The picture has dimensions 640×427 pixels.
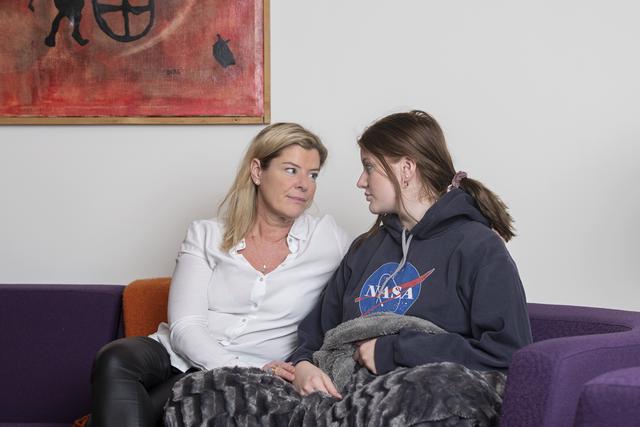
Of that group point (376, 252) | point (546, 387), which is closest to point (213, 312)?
point (376, 252)

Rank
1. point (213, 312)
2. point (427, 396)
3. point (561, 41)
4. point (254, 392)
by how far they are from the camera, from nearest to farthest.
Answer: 1. point (427, 396)
2. point (254, 392)
3. point (213, 312)
4. point (561, 41)

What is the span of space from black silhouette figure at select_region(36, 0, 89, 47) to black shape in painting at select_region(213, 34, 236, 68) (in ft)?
1.47

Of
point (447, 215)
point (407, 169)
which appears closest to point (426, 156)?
point (407, 169)

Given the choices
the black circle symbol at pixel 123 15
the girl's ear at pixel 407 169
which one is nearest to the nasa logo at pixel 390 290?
the girl's ear at pixel 407 169

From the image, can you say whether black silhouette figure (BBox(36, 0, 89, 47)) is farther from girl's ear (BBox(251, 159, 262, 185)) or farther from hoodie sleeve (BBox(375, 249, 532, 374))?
hoodie sleeve (BBox(375, 249, 532, 374))

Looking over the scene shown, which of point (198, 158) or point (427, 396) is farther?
point (198, 158)

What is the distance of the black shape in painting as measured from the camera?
3.14 metres

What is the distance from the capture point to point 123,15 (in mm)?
3170

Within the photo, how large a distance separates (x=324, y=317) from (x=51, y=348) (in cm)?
86

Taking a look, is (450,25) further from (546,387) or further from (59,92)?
(546,387)

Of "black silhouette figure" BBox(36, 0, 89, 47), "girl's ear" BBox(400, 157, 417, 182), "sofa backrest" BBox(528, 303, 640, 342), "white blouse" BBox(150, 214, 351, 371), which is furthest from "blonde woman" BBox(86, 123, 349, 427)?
"black silhouette figure" BBox(36, 0, 89, 47)

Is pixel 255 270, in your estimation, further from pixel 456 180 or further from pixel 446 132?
pixel 446 132

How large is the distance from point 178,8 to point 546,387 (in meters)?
2.00

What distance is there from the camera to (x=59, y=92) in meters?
3.19
